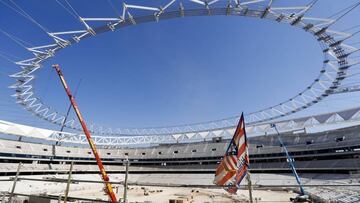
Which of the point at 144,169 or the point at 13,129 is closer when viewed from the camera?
the point at 13,129

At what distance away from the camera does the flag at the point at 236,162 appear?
8.48 metres

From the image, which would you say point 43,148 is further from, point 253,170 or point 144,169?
point 253,170

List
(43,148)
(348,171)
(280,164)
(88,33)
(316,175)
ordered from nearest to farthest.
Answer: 1. (88,33)
2. (348,171)
3. (316,175)
4. (280,164)
5. (43,148)

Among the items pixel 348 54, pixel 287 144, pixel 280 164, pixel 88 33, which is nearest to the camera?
pixel 88 33

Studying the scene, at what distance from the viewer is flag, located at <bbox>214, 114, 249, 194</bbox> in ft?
27.8

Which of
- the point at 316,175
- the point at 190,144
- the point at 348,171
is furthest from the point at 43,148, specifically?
the point at 348,171

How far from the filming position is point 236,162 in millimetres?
9227

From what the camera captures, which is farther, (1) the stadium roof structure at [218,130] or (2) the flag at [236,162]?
(1) the stadium roof structure at [218,130]

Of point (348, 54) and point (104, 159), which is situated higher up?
point (348, 54)

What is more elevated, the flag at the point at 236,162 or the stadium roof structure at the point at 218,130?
the stadium roof structure at the point at 218,130

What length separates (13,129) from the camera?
65062mm

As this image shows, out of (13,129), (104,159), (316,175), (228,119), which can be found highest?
(228,119)

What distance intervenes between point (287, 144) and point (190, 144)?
38.2 m

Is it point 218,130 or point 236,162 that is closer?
point 236,162
